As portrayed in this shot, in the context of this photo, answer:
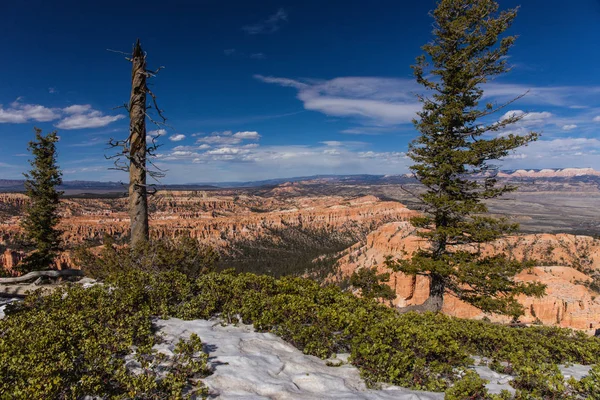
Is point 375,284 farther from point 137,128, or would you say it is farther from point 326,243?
point 326,243

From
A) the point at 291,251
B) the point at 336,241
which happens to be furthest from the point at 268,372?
the point at 336,241

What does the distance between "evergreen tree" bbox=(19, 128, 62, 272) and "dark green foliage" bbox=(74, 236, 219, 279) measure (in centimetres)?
2586

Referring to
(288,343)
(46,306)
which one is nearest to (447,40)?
(288,343)

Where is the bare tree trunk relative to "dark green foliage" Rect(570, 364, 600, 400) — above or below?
above

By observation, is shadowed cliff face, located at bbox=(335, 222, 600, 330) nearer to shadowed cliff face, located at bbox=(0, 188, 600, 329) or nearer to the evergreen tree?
shadowed cliff face, located at bbox=(0, 188, 600, 329)

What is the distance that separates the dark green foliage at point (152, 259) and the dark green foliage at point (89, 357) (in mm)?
3741

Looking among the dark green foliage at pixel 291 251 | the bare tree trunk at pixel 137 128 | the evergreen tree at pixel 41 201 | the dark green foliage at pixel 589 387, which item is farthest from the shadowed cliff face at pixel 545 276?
the evergreen tree at pixel 41 201

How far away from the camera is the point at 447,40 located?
565 inches

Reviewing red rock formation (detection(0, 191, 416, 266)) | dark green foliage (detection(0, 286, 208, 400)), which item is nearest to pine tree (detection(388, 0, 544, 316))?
dark green foliage (detection(0, 286, 208, 400))

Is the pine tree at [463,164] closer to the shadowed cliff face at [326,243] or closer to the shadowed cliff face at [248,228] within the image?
the shadowed cliff face at [326,243]

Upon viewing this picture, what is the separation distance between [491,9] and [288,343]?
15787mm

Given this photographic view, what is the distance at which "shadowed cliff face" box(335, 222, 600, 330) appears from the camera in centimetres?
3562

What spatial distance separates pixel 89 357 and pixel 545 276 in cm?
5055

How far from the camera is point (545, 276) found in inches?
1607
